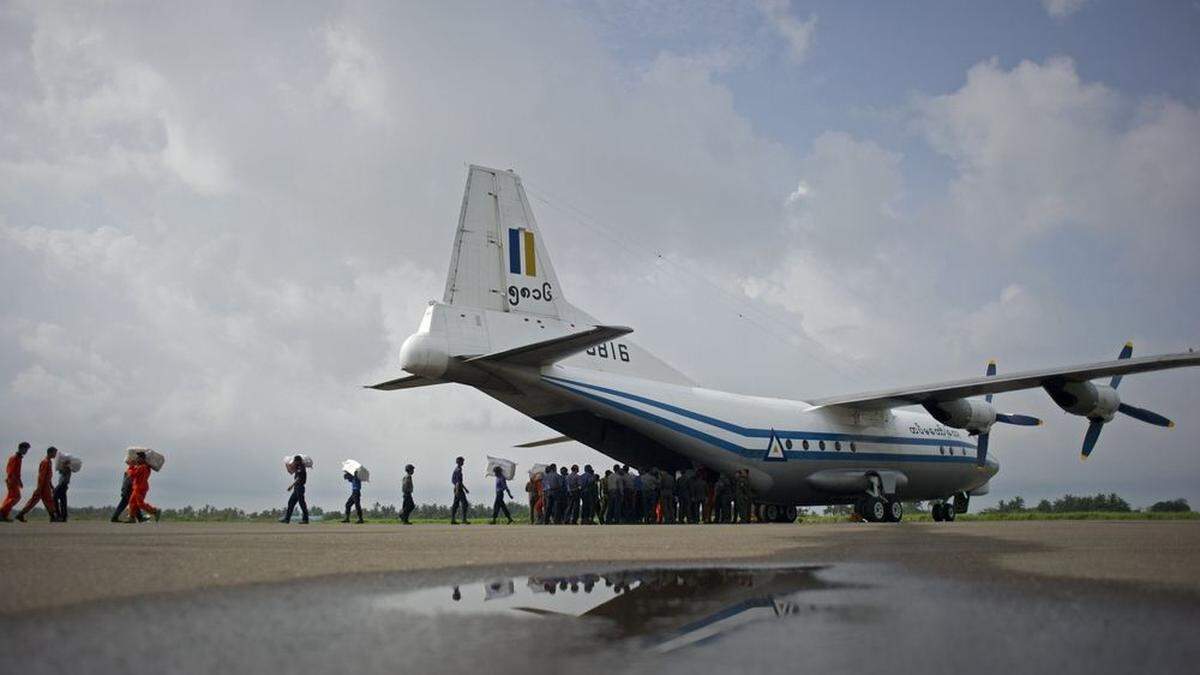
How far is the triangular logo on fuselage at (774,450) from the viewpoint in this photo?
68.4 ft

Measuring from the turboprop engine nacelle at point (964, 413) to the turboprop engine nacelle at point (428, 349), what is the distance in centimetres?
1276

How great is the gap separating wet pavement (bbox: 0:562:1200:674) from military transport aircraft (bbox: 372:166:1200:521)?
30.9 ft

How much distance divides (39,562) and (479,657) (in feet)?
15.3

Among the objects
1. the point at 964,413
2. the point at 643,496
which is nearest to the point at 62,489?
the point at 643,496

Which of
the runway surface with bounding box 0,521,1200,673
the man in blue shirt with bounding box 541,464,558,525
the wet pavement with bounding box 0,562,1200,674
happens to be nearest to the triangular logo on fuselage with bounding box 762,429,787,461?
the man in blue shirt with bounding box 541,464,558,525

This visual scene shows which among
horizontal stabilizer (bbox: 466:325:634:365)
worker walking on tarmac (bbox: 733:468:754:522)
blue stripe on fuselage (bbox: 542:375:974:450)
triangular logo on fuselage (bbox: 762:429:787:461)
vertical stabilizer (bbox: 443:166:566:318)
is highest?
vertical stabilizer (bbox: 443:166:566:318)

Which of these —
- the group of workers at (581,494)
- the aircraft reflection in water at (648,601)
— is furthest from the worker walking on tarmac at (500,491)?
the aircraft reflection in water at (648,601)

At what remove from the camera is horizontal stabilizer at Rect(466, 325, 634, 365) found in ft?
47.5

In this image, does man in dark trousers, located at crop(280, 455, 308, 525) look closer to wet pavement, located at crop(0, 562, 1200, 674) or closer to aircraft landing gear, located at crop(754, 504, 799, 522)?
aircraft landing gear, located at crop(754, 504, 799, 522)

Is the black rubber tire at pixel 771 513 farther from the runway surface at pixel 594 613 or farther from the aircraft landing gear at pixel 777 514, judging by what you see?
the runway surface at pixel 594 613

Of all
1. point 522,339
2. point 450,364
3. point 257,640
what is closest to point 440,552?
point 257,640

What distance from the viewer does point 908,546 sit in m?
8.41

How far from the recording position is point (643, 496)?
20.8 m

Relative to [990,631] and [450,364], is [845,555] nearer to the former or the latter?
[990,631]
